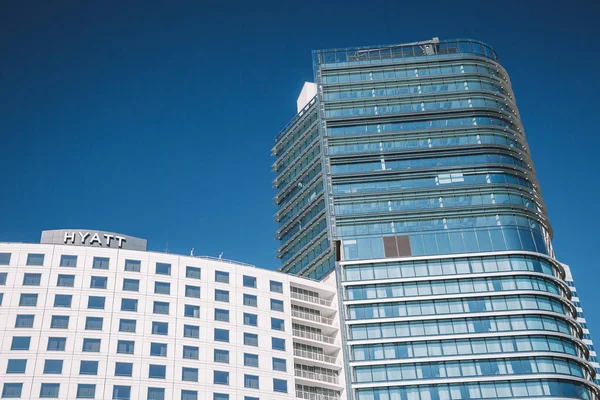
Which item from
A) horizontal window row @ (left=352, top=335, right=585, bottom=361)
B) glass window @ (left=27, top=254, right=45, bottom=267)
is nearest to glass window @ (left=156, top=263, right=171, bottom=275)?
glass window @ (left=27, top=254, right=45, bottom=267)

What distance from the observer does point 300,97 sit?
144000 millimetres

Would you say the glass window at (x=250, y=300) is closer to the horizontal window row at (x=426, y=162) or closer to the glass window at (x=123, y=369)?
the glass window at (x=123, y=369)

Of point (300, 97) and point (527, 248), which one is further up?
point (300, 97)

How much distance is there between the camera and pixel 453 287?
363 ft

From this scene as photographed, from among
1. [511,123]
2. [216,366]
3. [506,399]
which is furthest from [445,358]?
[511,123]

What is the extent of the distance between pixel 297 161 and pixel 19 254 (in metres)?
50.3

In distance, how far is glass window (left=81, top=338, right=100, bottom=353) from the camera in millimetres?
97062

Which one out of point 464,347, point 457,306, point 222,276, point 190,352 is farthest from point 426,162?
point 190,352

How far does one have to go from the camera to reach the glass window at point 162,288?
105000mm

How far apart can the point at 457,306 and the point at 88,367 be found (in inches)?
1994

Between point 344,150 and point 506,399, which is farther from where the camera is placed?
point 344,150

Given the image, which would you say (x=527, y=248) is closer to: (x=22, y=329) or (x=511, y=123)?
(x=511, y=123)

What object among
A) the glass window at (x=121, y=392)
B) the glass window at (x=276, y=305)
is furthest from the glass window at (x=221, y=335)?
the glass window at (x=121, y=392)

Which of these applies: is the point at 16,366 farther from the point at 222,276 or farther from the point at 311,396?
the point at 311,396
